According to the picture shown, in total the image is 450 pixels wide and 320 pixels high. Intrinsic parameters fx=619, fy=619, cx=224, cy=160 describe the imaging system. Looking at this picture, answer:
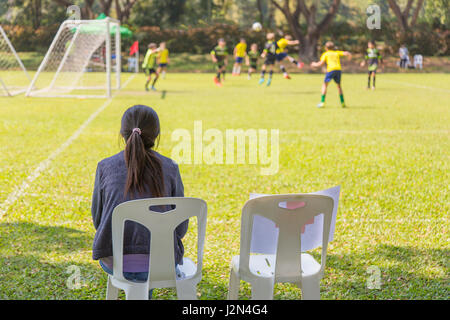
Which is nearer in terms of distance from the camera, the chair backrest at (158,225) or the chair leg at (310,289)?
the chair backrest at (158,225)

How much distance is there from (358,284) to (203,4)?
50.0 meters

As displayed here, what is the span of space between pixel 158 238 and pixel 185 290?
0.33 m

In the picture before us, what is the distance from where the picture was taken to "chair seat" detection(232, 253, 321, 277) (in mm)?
3180

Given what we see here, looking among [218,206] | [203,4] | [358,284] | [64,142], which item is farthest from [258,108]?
[203,4]

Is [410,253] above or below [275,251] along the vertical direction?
below

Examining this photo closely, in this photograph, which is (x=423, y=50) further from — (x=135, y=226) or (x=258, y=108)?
(x=135, y=226)

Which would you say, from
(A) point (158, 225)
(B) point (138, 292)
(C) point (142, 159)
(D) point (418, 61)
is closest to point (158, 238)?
(A) point (158, 225)

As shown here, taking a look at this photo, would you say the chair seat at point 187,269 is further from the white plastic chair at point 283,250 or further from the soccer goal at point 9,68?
the soccer goal at point 9,68

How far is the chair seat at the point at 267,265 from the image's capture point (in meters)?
3.18

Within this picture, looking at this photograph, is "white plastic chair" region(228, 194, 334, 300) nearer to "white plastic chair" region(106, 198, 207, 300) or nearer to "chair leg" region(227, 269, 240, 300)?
"chair leg" region(227, 269, 240, 300)

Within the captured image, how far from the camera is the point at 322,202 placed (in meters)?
2.95

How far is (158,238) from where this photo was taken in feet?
9.54
